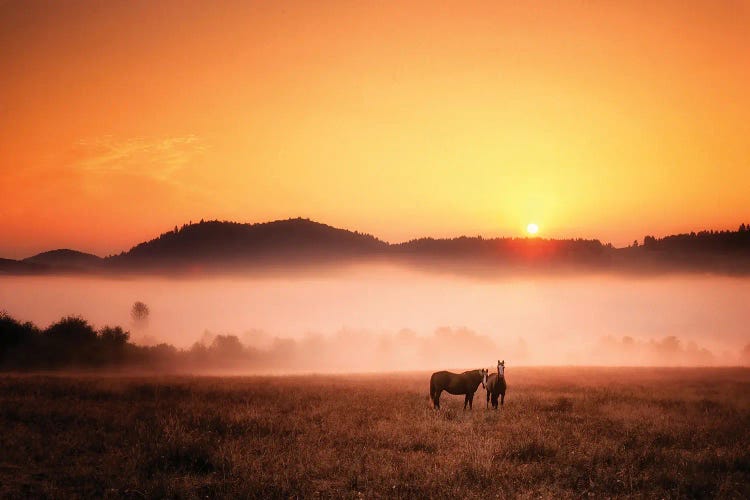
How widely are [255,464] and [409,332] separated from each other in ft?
487

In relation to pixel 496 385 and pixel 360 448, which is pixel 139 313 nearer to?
pixel 496 385

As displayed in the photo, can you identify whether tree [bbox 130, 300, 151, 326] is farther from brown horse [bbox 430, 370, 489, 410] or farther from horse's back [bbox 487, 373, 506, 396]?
horse's back [bbox 487, 373, 506, 396]

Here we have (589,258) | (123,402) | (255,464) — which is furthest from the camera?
(589,258)

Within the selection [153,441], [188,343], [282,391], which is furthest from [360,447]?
[188,343]

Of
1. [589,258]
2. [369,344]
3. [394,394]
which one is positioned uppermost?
[589,258]

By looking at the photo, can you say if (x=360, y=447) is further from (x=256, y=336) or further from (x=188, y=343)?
(x=256, y=336)

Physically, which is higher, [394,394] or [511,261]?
[511,261]

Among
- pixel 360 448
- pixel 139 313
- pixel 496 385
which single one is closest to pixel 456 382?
pixel 496 385

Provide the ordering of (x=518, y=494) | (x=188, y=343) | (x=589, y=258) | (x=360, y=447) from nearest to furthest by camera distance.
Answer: (x=518, y=494), (x=360, y=447), (x=188, y=343), (x=589, y=258)

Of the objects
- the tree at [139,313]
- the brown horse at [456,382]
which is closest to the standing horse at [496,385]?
the brown horse at [456,382]

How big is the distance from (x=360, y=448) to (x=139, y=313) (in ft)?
445

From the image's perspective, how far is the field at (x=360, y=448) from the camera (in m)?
10.4

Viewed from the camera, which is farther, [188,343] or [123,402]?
[188,343]

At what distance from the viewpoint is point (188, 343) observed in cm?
9500
